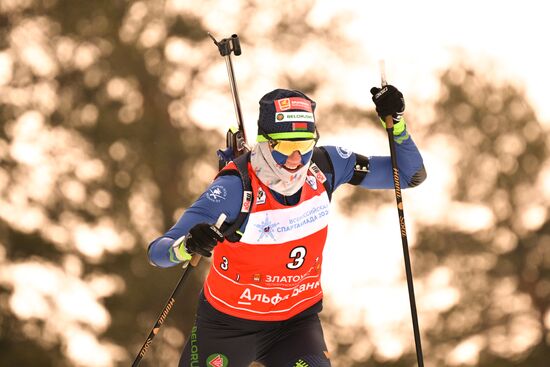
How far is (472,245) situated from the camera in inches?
413

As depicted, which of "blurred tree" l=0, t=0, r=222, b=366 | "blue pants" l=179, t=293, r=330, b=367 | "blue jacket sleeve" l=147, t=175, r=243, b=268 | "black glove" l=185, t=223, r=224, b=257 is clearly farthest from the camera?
"blurred tree" l=0, t=0, r=222, b=366

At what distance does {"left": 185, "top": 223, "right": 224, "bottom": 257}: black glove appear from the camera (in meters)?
4.62

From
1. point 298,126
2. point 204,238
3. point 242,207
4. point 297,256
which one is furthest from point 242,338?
point 298,126

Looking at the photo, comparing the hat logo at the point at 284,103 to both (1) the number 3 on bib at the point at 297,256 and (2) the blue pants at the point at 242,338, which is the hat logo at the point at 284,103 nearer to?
(1) the number 3 on bib at the point at 297,256

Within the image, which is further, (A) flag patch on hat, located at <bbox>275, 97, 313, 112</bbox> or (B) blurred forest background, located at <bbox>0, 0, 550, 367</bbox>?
(B) blurred forest background, located at <bbox>0, 0, 550, 367</bbox>

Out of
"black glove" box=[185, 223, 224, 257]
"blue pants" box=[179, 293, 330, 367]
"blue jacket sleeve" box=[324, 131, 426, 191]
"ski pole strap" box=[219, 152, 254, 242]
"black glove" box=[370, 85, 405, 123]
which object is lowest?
"blue pants" box=[179, 293, 330, 367]

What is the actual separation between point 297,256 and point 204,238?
69cm

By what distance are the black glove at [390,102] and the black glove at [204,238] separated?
53.4 inches

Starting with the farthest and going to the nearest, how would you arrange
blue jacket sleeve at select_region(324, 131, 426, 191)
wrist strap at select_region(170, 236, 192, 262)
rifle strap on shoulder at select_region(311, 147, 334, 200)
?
blue jacket sleeve at select_region(324, 131, 426, 191) → rifle strap on shoulder at select_region(311, 147, 334, 200) → wrist strap at select_region(170, 236, 192, 262)

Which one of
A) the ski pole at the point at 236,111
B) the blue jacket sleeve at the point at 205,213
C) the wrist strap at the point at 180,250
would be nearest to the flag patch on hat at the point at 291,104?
the blue jacket sleeve at the point at 205,213

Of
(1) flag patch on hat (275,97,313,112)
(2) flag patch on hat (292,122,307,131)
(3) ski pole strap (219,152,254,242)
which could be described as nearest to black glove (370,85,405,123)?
(1) flag patch on hat (275,97,313,112)

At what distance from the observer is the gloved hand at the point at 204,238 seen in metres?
4.62

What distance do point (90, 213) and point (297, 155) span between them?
18.6ft

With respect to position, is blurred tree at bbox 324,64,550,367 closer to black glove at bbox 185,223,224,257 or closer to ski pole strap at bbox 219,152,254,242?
ski pole strap at bbox 219,152,254,242
